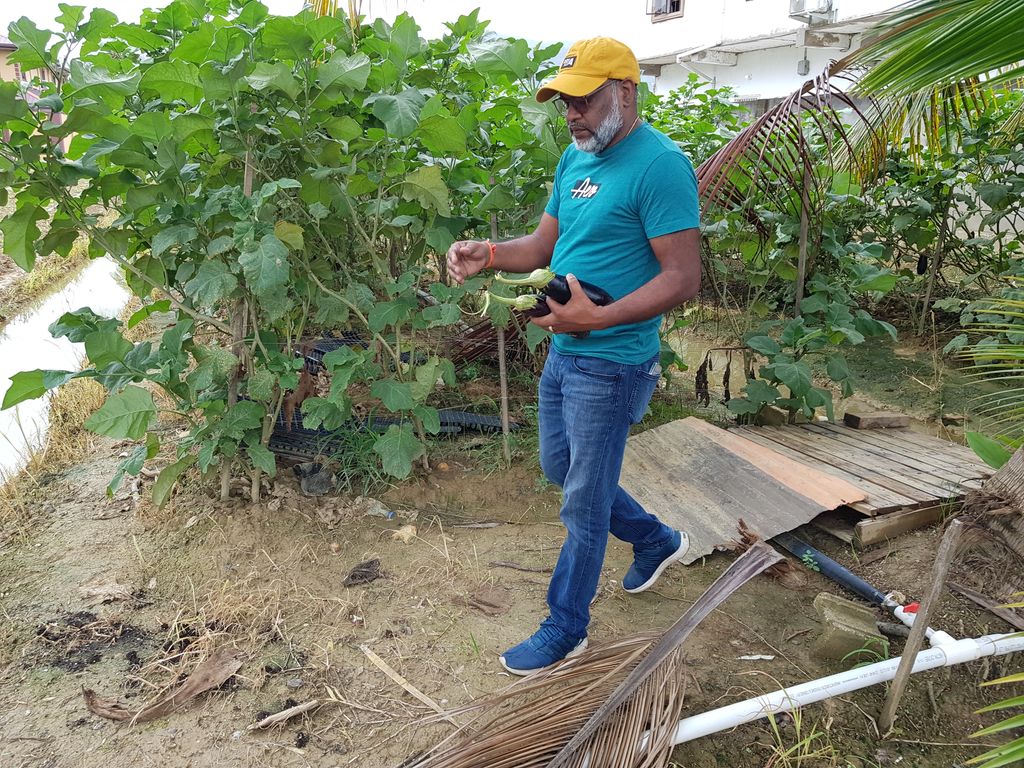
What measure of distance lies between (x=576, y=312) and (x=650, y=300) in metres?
0.20

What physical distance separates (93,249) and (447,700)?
213 centimetres

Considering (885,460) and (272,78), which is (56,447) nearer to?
(272,78)

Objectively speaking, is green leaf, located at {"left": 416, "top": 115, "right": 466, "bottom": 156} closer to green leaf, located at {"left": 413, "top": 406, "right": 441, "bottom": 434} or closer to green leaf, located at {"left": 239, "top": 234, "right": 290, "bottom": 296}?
green leaf, located at {"left": 239, "top": 234, "right": 290, "bottom": 296}

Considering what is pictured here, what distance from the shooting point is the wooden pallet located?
10.2 ft

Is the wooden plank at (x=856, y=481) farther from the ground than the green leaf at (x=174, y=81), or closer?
closer

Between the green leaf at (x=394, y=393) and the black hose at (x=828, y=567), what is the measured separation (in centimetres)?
162

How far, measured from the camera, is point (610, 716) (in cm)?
175

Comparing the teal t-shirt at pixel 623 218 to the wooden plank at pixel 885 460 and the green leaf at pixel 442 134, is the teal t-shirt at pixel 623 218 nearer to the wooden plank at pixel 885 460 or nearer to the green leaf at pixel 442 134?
the green leaf at pixel 442 134

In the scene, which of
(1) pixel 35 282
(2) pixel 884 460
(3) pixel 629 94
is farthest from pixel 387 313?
(1) pixel 35 282

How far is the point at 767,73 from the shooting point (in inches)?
518

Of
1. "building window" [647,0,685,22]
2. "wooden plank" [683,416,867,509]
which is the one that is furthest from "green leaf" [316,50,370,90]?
"building window" [647,0,685,22]

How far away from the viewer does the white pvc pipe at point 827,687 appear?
1878 mm

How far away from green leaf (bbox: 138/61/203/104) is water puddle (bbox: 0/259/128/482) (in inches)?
71.6

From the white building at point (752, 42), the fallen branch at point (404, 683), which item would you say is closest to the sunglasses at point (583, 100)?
the fallen branch at point (404, 683)
